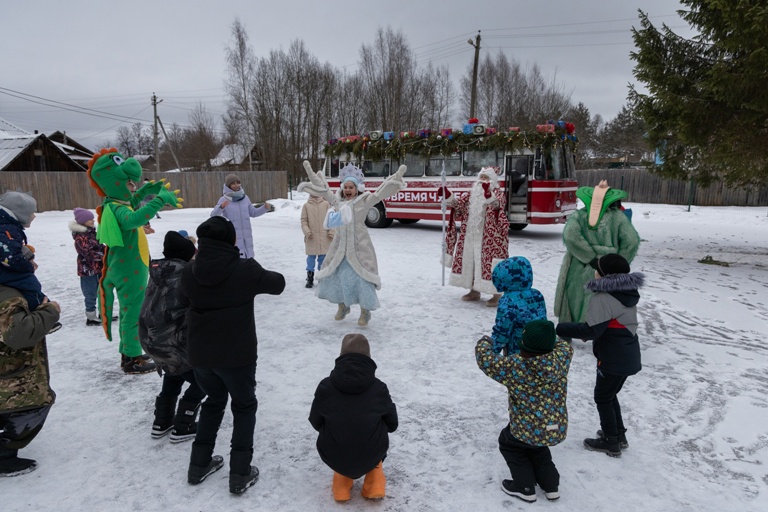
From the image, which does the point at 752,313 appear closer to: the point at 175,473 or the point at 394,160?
the point at 175,473

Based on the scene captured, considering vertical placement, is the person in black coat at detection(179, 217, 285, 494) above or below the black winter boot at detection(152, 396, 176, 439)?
above

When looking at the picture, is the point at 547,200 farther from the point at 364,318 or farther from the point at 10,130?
the point at 10,130

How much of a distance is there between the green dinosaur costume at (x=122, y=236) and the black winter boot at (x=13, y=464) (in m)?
1.38

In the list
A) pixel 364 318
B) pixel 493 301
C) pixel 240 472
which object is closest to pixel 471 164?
pixel 493 301

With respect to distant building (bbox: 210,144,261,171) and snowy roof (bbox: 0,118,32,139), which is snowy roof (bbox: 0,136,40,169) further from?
distant building (bbox: 210,144,261,171)

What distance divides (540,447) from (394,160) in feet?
42.6

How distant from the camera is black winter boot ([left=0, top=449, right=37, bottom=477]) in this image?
2.87 metres

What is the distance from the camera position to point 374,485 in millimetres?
2646

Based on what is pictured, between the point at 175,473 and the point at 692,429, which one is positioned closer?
the point at 175,473

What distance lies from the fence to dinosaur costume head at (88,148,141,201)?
19.8 m

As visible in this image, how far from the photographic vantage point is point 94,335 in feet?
17.7

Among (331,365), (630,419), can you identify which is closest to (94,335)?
(331,365)

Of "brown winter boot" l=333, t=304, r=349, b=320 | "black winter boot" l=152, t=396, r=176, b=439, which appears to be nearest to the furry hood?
"black winter boot" l=152, t=396, r=176, b=439

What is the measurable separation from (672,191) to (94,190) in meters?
24.6
